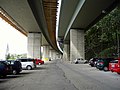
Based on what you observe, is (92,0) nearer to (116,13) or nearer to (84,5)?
(84,5)

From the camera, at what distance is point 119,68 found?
18.7 meters

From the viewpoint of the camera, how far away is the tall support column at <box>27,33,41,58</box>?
190 ft

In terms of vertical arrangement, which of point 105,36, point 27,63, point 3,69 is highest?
point 105,36

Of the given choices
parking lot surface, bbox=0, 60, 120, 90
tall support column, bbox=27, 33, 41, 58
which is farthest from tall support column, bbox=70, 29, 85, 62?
parking lot surface, bbox=0, 60, 120, 90

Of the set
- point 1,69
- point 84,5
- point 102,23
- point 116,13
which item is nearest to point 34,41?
point 102,23

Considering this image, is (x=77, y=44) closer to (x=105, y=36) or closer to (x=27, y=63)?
(x=105, y=36)

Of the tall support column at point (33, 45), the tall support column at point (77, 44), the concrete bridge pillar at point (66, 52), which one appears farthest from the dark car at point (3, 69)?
the concrete bridge pillar at point (66, 52)

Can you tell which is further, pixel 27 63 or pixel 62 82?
pixel 27 63

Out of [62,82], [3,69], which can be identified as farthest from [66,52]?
[62,82]

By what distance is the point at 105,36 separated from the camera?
→ 51.5 m

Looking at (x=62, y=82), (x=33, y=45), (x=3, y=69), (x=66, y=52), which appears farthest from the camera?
(x=66, y=52)

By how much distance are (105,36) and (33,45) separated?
58.3ft

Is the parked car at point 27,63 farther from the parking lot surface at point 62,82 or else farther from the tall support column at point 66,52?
the tall support column at point 66,52

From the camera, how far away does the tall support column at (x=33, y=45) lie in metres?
57.9
